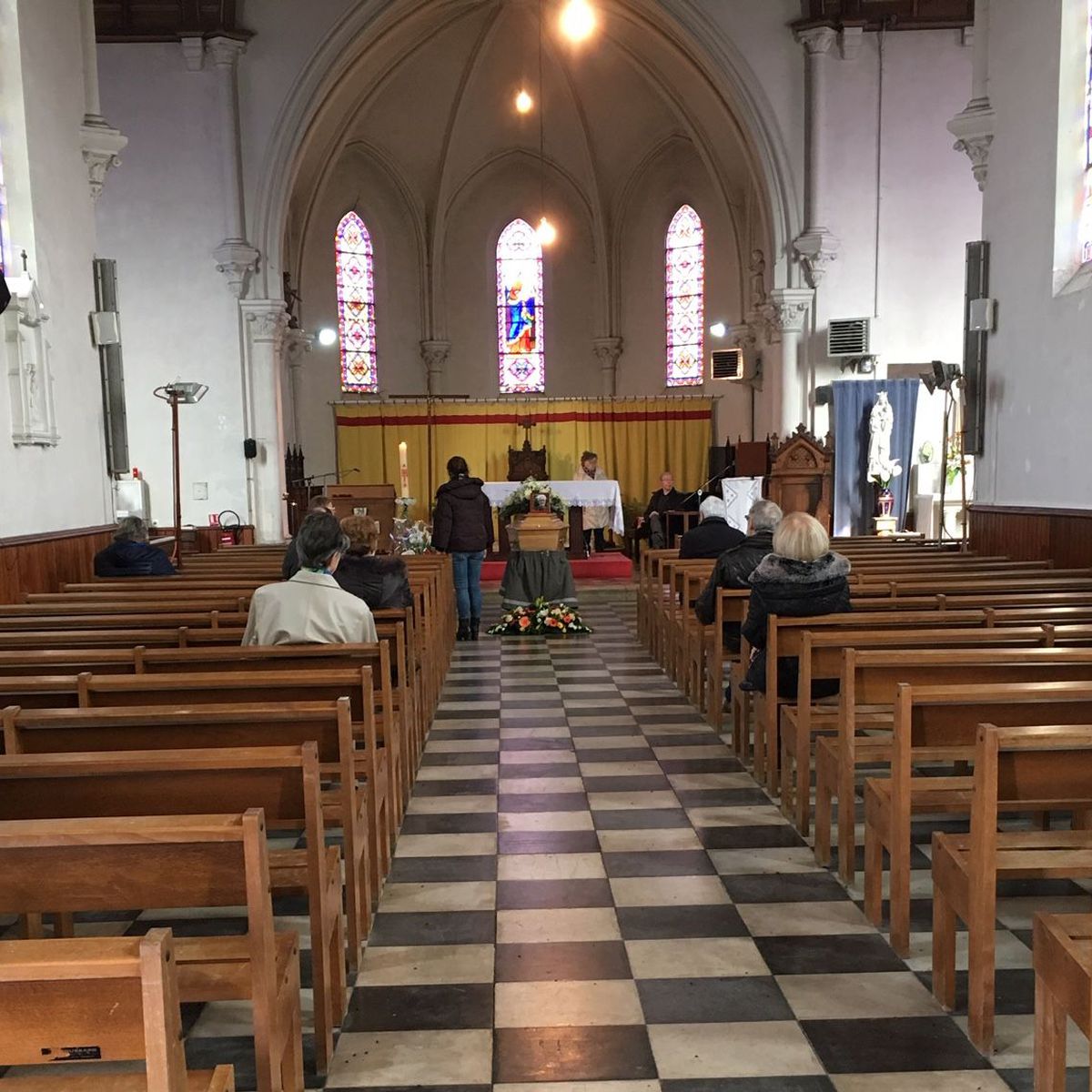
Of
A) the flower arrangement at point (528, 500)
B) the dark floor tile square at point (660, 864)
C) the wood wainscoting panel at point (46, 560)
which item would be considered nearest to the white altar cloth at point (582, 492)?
the flower arrangement at point (528, 500)

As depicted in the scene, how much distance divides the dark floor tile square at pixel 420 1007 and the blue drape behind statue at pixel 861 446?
11.7 m

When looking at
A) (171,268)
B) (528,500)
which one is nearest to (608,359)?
(171,268)

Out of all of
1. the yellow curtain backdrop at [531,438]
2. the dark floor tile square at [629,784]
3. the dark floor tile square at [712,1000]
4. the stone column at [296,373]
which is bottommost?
the dark floor tile square at [629,784]

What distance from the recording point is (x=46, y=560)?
7352 millimetres

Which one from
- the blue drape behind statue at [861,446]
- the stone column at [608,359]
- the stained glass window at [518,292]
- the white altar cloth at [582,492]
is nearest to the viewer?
the blue drape behind statue at [861,446]

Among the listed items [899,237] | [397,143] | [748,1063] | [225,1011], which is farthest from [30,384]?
[397,143]

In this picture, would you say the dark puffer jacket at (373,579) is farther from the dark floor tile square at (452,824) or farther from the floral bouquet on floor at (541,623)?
the floral bouquet on floor at (541,623)

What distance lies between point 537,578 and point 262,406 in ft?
19.5

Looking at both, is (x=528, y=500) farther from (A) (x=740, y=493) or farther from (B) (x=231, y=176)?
(B) (x=231, y=176)

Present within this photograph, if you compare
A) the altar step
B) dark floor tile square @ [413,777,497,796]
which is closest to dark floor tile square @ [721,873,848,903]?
dark floor tile square @ [413,777,497,796]

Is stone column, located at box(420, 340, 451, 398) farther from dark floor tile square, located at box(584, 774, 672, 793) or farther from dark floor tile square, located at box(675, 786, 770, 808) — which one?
dark floor tile square, located at box(675, 786, 770, 808)

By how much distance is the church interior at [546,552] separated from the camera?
2475mm

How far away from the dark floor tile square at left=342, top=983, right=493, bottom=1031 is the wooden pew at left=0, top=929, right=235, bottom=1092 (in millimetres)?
1551

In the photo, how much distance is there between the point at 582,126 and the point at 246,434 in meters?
10.4
